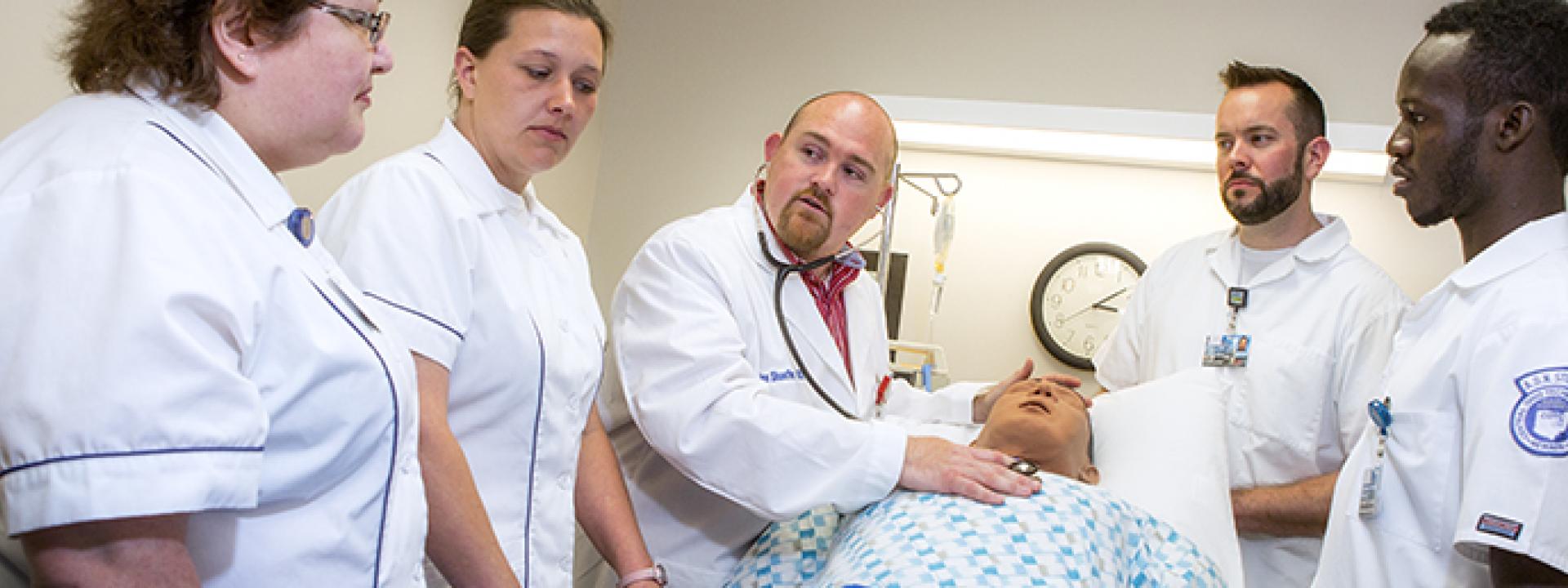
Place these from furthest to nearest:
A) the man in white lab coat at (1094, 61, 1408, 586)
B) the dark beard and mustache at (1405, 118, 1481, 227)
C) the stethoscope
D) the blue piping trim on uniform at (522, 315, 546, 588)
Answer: the man in white lab coat at (1094, 61, 1408, 586) → the stethoscope → the dark beard and mustache at (1405, 118, 1481, 227) → the blue piping trim on uniform at (522, 315, 546, 588)

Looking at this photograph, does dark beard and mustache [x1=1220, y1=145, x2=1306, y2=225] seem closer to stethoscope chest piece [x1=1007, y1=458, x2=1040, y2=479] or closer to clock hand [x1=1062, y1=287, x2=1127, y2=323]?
clock hand [x1=1062, y1=287, x2=1127, y2=323]

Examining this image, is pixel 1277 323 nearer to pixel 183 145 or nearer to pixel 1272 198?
pixel 1272 198

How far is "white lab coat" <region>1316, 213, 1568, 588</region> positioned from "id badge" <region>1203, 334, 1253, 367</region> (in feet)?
2.05

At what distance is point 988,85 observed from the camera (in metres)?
3.43

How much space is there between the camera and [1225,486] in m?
1.98

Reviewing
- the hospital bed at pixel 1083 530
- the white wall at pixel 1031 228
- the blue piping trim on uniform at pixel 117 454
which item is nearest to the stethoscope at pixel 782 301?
the hospital bed at pixel 1083 530

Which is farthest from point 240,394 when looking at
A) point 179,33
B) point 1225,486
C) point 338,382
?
point 1225,486

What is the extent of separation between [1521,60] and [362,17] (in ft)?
5.08

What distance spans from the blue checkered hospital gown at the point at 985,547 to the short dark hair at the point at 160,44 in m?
1.02

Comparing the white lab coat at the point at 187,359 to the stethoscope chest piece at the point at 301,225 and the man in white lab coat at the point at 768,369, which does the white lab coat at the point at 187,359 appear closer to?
the stethoscope chest piece at the point at 301,225

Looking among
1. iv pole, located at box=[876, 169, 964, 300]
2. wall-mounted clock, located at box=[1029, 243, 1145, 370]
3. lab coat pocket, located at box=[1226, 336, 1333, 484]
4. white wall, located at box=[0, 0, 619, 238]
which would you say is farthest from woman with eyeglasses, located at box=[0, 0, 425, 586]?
wall-mounted clock, located at box=[1029, 243, 1145, 370]

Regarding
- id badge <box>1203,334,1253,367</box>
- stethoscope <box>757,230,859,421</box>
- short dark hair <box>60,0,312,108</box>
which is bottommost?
id badge <box>1203,334,1253,367</box>

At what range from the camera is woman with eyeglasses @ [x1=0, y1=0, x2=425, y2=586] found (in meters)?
0.69

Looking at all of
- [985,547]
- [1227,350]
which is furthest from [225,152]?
[1227,350]
